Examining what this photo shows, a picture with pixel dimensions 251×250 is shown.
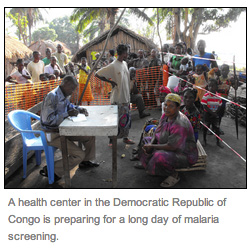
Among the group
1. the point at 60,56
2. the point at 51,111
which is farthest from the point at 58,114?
the point at 60,56

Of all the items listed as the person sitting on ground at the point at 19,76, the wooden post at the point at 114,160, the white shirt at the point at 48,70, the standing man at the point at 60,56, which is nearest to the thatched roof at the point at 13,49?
the standing man at the point at 60,56

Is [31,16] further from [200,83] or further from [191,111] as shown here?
[191,111]

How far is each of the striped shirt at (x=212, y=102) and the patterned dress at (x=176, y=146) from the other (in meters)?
1.81

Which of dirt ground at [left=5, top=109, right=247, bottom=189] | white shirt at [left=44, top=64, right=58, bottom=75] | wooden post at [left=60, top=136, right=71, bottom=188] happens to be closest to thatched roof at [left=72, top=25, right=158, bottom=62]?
white shirt at [left=44, top=64, right=58, bottom=75]

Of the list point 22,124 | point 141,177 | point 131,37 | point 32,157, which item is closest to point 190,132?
point 141,177

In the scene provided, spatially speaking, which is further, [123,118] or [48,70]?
[48,70]

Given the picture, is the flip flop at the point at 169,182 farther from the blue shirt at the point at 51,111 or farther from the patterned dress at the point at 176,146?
the blue shirt at the point at 51,111

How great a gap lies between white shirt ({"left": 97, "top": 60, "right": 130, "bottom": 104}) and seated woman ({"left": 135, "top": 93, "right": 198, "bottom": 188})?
4.13 feet

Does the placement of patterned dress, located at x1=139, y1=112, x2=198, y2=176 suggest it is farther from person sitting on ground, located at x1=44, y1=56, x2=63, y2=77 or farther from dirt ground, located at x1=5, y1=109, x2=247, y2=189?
person sitting on ground, located at x1=44, y1=56, x2=63, y2=77

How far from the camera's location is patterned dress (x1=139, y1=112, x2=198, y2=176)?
305 centimetres

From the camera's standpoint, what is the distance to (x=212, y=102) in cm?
469

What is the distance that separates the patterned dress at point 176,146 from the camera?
305 centimetres

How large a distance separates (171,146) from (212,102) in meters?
2.15

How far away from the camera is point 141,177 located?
3553mm
